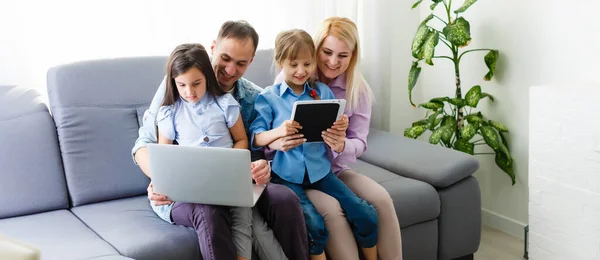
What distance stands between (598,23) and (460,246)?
101 centimetres

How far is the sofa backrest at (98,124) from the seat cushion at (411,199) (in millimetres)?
905

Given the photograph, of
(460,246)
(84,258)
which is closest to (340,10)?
(460,246)

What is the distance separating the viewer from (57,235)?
6.67 feet

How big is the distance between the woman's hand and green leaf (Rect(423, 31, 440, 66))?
103 centimetres

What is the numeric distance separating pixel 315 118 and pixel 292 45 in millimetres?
259

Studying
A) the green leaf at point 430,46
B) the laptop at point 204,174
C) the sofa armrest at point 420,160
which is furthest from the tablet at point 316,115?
the green leaf at point 430,46

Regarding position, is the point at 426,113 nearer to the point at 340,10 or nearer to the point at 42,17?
the point at 340,10

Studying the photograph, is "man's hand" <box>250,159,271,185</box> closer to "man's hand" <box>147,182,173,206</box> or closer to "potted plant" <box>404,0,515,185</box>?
"man's hand" <box>147,182,173,206</box>

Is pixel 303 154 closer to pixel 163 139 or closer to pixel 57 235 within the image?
pixel 163 139

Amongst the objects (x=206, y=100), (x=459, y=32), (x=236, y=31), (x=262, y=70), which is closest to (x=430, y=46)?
(x=459, y=32)

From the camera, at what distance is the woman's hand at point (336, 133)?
2115 mm

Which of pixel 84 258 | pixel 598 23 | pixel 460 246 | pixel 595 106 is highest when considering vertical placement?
pixel 598 23

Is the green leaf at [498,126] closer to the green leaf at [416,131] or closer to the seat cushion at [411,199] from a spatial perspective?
the green leaf at [416,131]

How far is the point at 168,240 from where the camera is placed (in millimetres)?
1980
